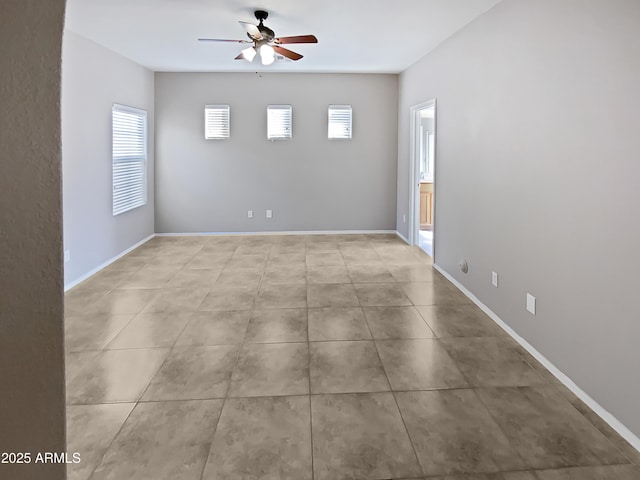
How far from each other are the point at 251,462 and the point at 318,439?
1.12 ft

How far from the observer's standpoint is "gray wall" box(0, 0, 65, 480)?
0.84 m

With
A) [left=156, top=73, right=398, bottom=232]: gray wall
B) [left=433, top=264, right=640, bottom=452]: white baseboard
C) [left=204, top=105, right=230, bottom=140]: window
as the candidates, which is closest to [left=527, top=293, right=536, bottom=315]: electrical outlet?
[left=433, top=264, right=640, bottom=452]: white baseboard

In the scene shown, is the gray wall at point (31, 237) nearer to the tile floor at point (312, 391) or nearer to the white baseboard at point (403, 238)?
the tile floor at point (312, 391)

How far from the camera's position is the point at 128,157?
20.6 feet

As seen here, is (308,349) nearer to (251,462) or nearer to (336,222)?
(251,462)

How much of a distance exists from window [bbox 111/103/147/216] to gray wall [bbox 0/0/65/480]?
526 cm

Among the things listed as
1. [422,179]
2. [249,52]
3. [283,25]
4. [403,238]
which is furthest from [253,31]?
[422,179]

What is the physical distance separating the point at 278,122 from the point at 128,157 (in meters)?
2.38

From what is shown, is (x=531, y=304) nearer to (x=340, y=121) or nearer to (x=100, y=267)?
(x=100, y=267)

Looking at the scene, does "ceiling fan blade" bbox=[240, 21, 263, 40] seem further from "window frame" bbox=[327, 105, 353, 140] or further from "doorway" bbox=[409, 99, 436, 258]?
"window frame" bbox=[327, 105, 353, 140]

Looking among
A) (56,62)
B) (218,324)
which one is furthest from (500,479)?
(218,324)

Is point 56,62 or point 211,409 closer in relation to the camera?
point 56,62

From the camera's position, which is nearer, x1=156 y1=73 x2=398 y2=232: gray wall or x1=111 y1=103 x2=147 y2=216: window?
x1=111 y1=103 x2=147 y2=216: window

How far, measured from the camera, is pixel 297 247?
674cm
